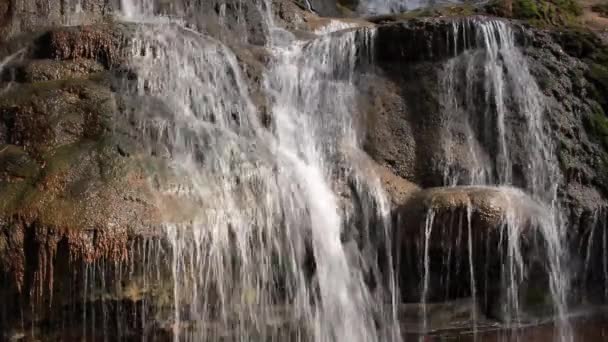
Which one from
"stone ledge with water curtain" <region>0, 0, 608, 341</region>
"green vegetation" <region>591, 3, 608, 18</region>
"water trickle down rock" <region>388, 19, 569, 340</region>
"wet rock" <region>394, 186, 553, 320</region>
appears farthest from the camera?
"green vegetation" <region>591, 3, 608, 18</region>

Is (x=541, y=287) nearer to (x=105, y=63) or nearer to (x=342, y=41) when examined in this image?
(x=342, y=41)

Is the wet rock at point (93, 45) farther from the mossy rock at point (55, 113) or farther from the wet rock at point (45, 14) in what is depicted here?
the wet rock at point (45, 14)

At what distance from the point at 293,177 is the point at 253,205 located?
2.37ft

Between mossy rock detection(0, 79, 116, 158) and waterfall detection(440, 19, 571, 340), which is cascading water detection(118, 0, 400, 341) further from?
waterfall detection(440, 19, 571, 340)

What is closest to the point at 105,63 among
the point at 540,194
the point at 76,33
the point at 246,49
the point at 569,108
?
the point at 76,33

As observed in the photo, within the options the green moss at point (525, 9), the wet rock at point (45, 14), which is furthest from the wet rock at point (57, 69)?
the green moss at point (525, 9)

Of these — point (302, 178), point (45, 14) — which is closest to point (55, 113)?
point (302, 178)

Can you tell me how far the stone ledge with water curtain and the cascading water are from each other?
21 mm

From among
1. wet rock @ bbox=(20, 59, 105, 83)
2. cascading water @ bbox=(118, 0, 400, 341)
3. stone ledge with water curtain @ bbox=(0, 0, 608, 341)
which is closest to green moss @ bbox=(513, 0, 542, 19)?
stone ledge with water curtain @ bbox=(0, 0, 608, 341)

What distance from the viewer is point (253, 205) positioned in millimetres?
5945

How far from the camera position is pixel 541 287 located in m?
7.36

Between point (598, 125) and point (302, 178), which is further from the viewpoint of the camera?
point (598, 125)

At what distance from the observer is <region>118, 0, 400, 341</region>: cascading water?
562cm

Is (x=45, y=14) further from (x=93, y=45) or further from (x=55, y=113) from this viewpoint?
(x=55, y=113)
